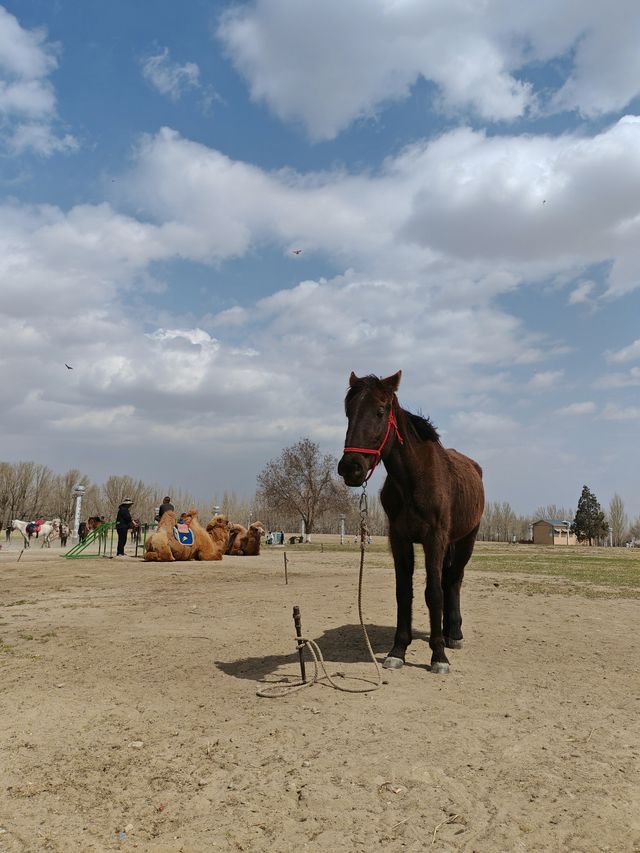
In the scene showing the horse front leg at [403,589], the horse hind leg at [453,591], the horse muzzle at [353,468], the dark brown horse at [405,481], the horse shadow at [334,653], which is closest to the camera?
the horse muzzle at [353,468]

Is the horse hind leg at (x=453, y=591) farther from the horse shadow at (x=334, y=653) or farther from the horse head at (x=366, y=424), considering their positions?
the horse head at (x=366, y=424)

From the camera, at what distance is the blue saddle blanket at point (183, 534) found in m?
20.8

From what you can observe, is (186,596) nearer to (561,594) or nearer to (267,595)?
(267,595)

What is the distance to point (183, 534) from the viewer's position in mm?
20906

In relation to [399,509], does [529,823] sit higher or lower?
lower

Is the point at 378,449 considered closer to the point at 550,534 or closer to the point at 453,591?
the point at 453,591

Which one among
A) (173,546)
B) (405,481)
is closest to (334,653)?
(405,481)

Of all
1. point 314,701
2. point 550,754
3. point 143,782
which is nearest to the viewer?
point 143,782

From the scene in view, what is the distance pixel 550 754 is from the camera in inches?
146

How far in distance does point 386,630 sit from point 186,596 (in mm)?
4783

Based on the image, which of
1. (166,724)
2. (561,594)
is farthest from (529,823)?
(561,594)

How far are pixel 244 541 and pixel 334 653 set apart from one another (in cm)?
2020

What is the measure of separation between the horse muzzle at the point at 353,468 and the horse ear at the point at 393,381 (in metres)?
0.87

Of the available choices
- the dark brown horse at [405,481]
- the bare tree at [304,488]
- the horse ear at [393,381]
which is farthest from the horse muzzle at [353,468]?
the bare tree at [304,488]
